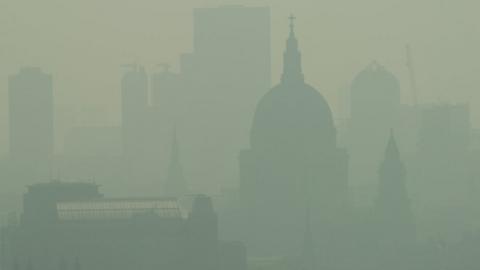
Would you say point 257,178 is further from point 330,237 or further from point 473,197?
point 473,197

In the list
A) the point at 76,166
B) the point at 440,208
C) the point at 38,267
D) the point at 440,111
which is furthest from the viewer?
the point at 440,111

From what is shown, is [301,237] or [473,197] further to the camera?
[473,197]

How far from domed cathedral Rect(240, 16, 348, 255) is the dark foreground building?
1540 inches

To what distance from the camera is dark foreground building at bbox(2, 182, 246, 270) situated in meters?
88.2

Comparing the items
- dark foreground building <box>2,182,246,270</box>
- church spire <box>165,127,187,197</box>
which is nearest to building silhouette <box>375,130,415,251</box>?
church spire <box>165,127,187,197</box>

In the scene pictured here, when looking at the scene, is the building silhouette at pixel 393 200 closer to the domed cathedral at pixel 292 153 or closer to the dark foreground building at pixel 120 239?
the domed cathedral at pixel 292 153

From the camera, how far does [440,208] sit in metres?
150

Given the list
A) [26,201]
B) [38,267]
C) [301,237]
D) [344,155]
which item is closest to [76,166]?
[344,155]

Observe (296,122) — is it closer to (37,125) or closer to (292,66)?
(292,66)

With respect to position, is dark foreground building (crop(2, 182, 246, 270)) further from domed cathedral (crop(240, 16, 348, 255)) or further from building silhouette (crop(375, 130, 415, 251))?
domed cathedral (crop(240, 16, 348, 255))

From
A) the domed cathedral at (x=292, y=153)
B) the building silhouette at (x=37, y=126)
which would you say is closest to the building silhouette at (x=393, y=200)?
the domed cathedral at (x=292, y=153)

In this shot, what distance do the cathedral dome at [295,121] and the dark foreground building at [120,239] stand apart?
140ft

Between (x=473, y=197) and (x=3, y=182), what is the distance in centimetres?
3167

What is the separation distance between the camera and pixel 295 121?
137 metres
